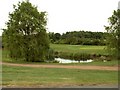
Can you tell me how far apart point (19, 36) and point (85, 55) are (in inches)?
915

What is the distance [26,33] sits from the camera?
38312mm

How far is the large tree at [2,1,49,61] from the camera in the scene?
37.4 meters

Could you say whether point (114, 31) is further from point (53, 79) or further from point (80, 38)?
point (80, 38)

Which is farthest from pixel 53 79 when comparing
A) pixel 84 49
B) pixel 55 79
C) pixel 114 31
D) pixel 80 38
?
pixel 80 38

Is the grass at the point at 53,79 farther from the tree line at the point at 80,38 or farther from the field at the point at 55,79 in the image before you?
the tree line at the point at 80,38

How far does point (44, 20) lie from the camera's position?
124 ft

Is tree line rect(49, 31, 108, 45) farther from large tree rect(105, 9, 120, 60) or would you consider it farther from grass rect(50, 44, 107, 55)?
large tree rect(105, 9, 120, 60)

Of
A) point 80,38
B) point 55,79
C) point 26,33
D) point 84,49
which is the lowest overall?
point 55,79

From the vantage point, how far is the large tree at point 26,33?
37.4 metres

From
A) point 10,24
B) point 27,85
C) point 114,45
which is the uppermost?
point 10,24

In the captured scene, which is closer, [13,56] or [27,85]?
[27,85]

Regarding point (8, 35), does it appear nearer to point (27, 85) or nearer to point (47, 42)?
point (47, 42)

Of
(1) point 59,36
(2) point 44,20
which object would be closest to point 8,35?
(2) point 44,20

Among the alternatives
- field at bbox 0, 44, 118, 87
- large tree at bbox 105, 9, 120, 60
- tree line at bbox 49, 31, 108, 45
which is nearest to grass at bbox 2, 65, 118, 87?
field at bbox 0, 44, 118, 87
